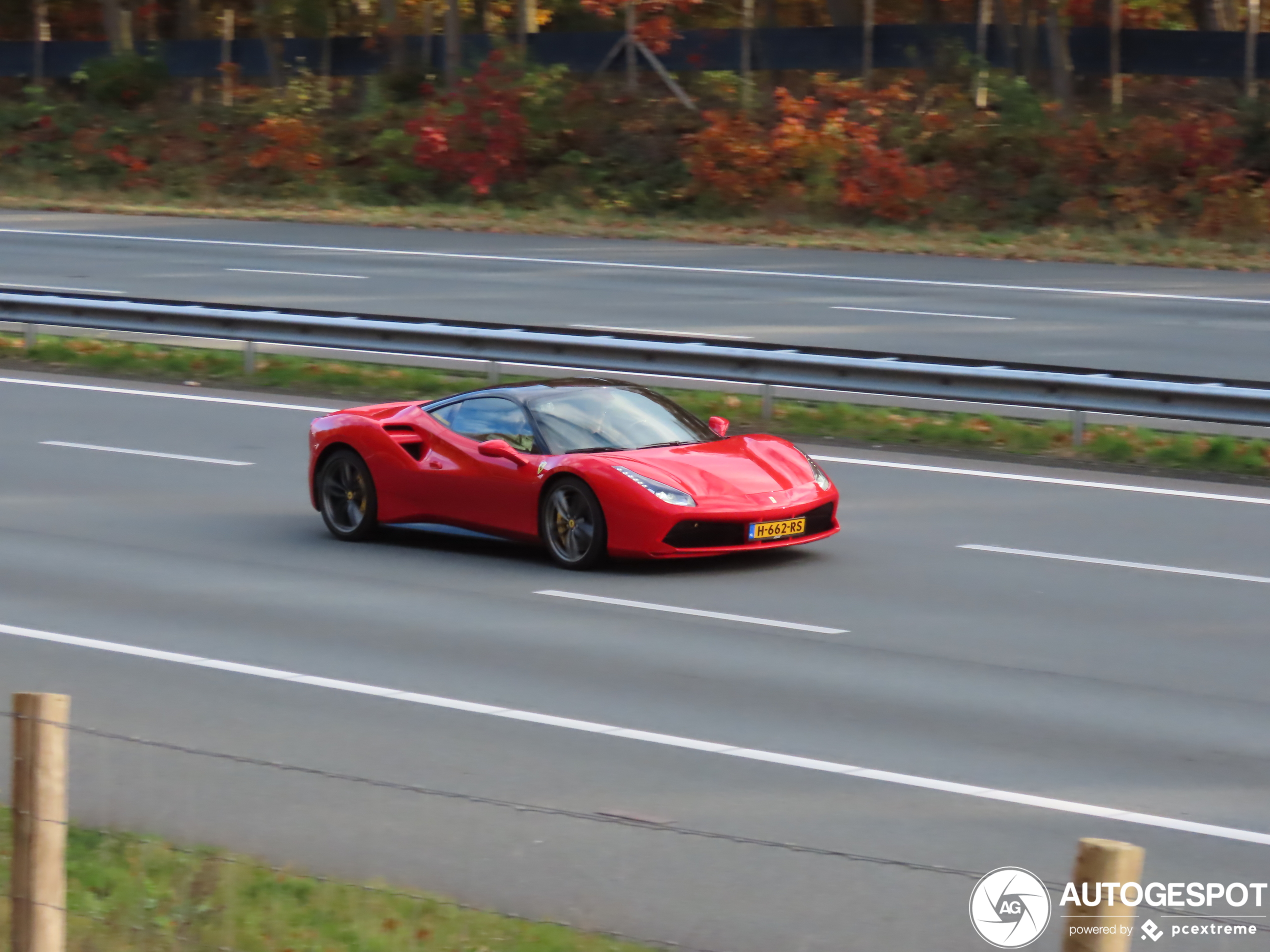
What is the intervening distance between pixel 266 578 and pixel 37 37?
52.3 metres

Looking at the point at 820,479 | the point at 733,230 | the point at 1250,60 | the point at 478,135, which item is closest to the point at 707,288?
the point at 733,230

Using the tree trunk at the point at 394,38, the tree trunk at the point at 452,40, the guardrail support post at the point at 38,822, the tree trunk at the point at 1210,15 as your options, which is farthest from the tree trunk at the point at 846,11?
the guardrail support post at the point at 38,822

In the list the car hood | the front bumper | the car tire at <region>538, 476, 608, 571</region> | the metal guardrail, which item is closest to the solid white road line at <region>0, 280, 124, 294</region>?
the metal guardrail

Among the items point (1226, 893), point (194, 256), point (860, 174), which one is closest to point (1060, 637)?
point (1226, 893)

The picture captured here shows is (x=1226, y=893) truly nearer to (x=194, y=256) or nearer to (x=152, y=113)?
(x=194, y=256)

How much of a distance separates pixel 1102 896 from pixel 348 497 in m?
10.8

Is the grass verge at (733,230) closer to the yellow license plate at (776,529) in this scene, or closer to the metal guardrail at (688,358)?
the metal guardrail at (688,358)

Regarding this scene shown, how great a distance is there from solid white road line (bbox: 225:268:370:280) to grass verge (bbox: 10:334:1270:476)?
5930mm

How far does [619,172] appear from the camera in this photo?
44.2 meters

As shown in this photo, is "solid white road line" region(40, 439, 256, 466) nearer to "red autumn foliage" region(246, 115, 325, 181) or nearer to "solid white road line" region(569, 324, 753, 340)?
"solid white road line" region(569, 324, 753, 340)

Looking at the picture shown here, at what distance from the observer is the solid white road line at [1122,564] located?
12.8 m

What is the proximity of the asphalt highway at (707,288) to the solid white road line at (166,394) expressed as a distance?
4.65 meters

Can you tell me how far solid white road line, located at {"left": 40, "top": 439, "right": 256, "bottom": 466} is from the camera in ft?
57.7

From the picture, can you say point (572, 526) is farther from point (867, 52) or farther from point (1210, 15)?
point (1210, 15)
